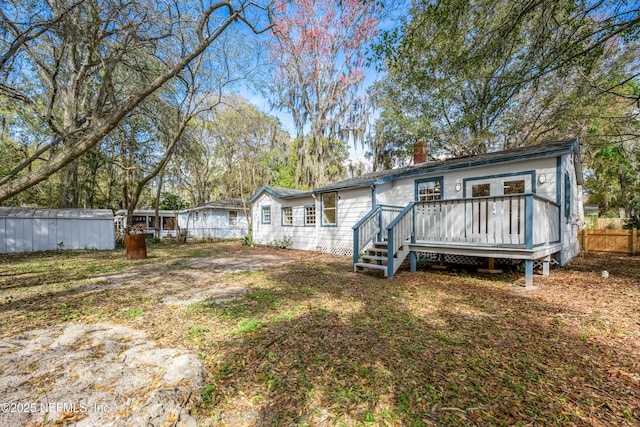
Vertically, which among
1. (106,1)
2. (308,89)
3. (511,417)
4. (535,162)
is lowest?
(511,417)

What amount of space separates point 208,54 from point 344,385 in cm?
1374

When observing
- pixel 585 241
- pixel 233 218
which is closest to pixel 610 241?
pixel 585 241

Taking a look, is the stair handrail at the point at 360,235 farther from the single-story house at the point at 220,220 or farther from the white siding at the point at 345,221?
the single-story house at the point at 220,220

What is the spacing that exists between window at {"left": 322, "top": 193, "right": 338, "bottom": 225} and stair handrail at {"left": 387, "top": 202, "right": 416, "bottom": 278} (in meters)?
5.19

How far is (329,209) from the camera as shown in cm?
1271

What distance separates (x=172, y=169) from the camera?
2034 cm

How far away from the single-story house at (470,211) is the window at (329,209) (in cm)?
11

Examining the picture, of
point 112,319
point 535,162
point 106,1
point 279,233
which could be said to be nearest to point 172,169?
point 279,233

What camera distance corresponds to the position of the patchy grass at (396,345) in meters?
2.28

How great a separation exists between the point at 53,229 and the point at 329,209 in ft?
44.9

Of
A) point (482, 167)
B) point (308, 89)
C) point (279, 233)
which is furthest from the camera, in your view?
point (308, 89)

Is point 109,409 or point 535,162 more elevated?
point 535,162

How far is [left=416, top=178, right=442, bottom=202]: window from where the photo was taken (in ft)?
31.2

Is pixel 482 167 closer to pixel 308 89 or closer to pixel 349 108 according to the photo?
pixel 349 108
